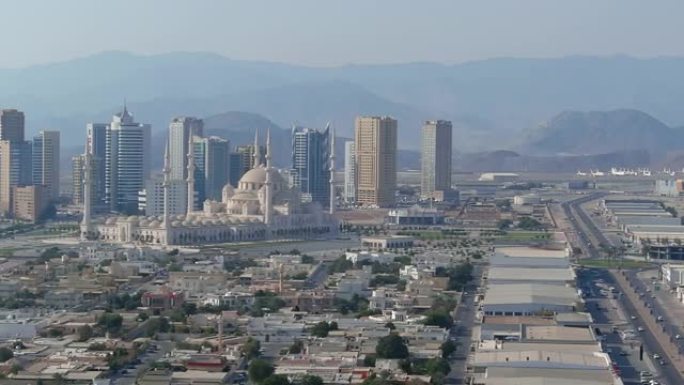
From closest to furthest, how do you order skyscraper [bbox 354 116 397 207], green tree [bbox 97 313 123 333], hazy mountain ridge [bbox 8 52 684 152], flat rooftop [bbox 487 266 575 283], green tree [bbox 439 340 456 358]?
green tree [bbox 439 340 456 358] → green tree [bbox 97 313 123 333] → flat rooftop [bbox 487 266 575 283] → skyscraper [bbox 354 116 397 207] → hazy mountain ridge [bbox 8 52 684 152]

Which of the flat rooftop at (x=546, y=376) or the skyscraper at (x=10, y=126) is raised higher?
the skyscraper at (x=10, y=126)

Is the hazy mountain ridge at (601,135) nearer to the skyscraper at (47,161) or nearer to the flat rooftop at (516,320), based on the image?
the skyscraper at (47,161)

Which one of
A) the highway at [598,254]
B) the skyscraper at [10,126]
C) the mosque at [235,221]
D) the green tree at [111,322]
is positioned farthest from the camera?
the skyscraper at [10,126]

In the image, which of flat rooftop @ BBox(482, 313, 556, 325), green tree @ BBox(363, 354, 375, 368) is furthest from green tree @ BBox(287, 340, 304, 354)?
flat rooftop @ BBox(482, 313, 556, 325)

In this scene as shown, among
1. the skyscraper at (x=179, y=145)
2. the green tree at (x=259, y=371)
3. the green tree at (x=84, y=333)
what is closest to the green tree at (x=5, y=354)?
the green tree at (x=84, y=333)

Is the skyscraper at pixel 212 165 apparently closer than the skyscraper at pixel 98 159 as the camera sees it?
No

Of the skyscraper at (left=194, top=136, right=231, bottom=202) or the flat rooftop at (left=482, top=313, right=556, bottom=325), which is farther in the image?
the skyscraper at (left=194, top=136, right=231, bottom=202)

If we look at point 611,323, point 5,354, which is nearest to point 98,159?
point 611,323

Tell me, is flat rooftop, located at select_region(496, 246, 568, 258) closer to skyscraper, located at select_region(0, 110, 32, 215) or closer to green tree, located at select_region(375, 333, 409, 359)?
green tree, located at select_region(375, 333, 409, 359)
